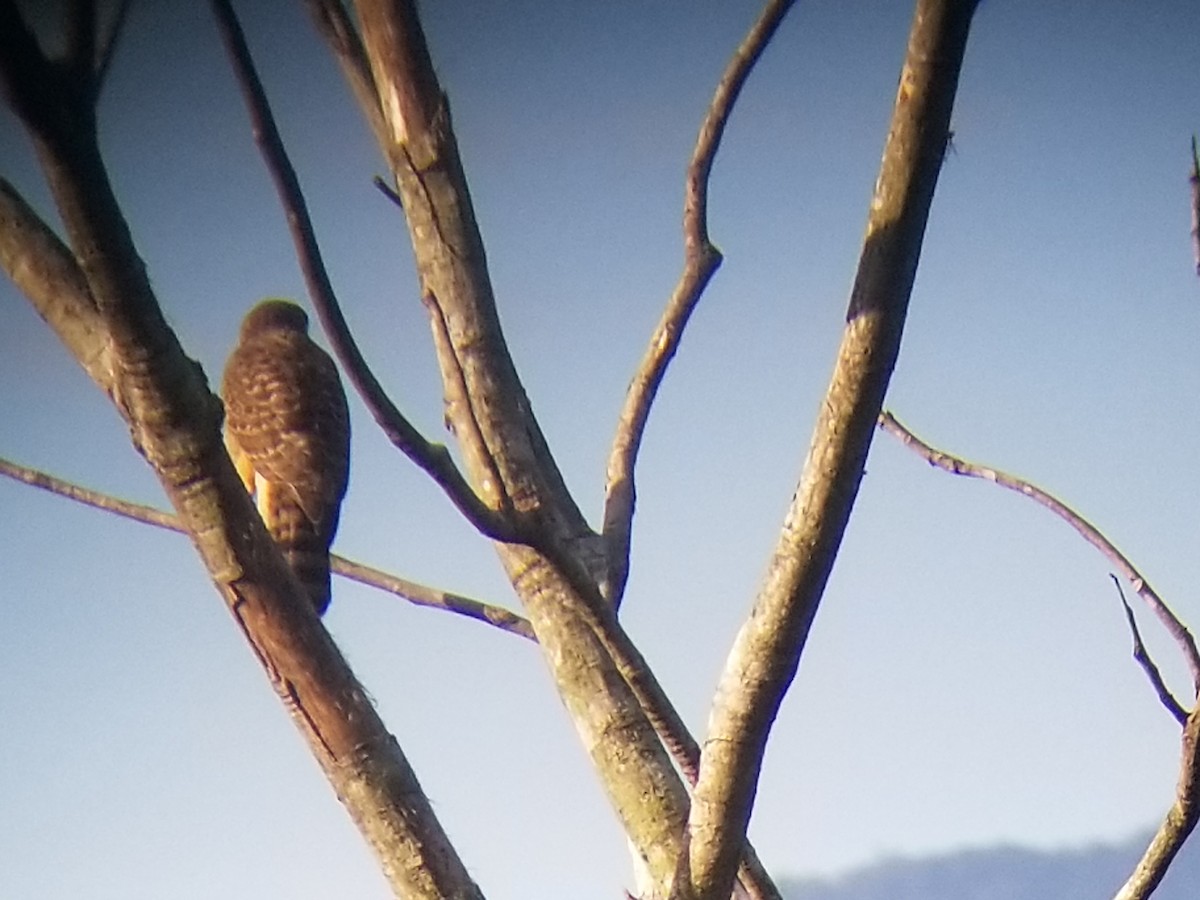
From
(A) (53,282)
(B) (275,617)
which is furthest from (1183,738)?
(A) (53,282)

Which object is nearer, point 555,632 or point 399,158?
point 555,632

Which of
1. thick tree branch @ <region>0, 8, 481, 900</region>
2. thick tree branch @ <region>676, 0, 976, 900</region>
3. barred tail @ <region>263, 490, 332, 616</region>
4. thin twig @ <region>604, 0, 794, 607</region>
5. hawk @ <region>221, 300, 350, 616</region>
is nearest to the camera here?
thick tree branch @ <region>676, 0, 976, 900</region>

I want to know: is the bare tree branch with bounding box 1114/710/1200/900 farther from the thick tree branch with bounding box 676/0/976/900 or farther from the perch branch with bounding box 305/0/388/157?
the perch branch with bounding box 305/0/388/157

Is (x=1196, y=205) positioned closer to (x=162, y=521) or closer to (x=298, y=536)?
(x=162, y=521)

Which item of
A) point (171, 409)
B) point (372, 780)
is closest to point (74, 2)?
point (171, 409)

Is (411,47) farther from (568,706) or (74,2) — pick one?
(568,706)

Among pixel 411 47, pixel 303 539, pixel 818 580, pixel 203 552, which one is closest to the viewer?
pixel 818 580

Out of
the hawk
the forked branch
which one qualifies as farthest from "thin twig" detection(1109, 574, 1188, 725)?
the hawk
